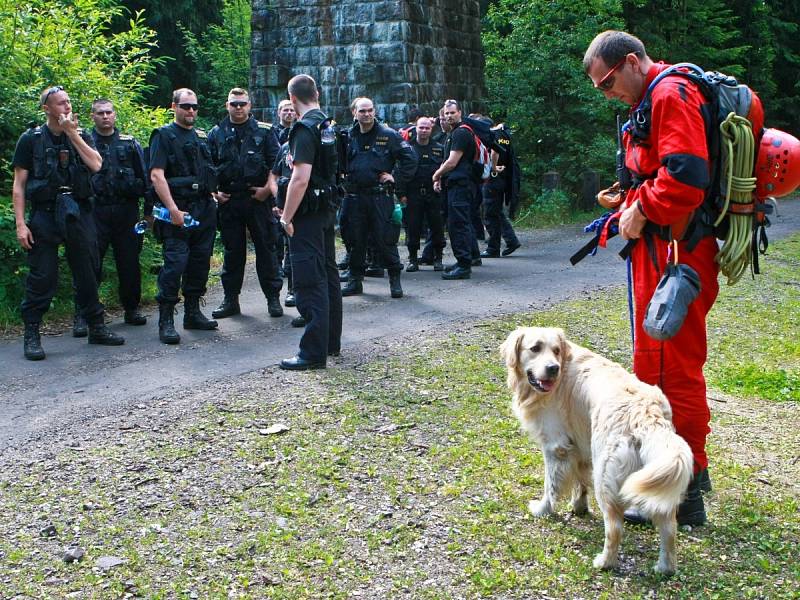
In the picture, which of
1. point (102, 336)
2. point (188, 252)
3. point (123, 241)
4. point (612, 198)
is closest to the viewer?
point (612, 198)

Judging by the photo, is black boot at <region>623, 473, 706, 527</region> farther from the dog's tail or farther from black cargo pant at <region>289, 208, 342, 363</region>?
black cargo pant at <region>289, 208, 342, 363</region>

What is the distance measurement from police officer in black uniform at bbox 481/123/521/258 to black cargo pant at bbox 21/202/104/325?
21.2ft

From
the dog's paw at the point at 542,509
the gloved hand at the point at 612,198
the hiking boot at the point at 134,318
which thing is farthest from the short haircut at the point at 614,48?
the hiking boot at the point at 134,318

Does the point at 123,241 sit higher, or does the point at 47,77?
the point at 47,77

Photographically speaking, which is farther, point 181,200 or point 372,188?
point 372,188

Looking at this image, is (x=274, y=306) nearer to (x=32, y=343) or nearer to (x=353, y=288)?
(x=353, y=288)

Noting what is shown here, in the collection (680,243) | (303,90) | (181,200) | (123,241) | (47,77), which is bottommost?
(123,241)

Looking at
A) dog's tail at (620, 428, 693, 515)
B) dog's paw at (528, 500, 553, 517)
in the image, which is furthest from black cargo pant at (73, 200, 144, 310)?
dog's tail at (620, 428, 693, 515)

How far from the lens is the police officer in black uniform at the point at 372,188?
10562 millimetres

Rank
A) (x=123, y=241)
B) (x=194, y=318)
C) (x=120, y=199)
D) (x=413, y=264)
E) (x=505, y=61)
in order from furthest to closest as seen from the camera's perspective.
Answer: (x=505, y=61) < (x=413, y=264) < (x=123, y=241) < (x=120, y=199) < (x=194, y=318)

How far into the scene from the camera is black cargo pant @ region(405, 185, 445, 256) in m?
12.7

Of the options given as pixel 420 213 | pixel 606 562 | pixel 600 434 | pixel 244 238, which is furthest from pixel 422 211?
pixel 606 562

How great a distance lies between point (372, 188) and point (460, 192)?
1.69 meters

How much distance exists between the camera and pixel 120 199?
30.9 feet
